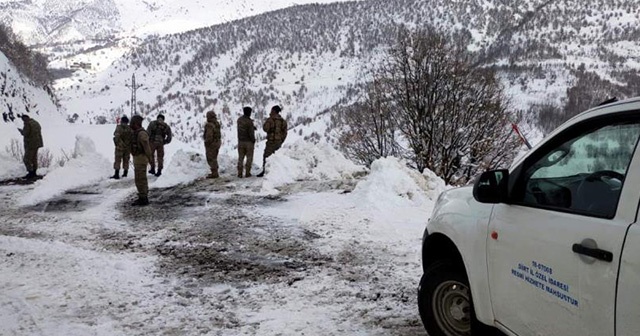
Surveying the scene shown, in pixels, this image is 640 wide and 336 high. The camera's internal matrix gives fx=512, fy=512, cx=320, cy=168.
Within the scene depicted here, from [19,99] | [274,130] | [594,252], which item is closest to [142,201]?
[274,130]

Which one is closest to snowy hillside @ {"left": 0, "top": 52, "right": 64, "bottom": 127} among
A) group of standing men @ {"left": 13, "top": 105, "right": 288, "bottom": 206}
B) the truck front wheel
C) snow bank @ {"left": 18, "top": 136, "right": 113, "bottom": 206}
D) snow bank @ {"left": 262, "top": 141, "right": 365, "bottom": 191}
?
snow bank @ {"left": 18, "top": 136, "right": 113, "bottom": 206}

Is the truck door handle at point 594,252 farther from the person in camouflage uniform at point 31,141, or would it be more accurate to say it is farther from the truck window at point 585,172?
the person in camouflage uniform at point 31,141

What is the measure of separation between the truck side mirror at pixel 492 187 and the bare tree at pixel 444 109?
67.2 feet

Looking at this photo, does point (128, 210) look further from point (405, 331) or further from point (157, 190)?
point (405, 331)

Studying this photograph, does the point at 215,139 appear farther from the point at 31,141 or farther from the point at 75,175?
the point at 31,141

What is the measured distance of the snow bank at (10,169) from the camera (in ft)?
49.0

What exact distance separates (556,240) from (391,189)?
7260 mm

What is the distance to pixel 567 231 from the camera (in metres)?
2.33

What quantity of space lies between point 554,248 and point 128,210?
883 cm

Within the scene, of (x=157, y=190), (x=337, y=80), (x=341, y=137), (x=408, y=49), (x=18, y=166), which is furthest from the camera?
(x=337, y=80)

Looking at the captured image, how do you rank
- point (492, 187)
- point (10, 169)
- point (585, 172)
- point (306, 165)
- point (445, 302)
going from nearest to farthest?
1. point (585, 172)
2. point (492, 187)
3. point (445, 302)
4. point (306, 165)
5. point (10, 169)

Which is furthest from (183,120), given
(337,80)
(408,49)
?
(408,49)

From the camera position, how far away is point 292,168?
12.9 meters

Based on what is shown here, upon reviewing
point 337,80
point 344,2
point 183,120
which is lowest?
point 183,120
